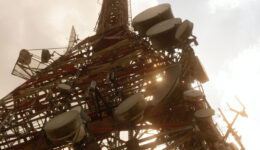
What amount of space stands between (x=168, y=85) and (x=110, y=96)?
1.99 metres

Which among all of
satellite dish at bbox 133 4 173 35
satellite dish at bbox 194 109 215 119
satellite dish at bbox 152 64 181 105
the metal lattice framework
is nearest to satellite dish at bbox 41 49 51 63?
the metal lattice framework

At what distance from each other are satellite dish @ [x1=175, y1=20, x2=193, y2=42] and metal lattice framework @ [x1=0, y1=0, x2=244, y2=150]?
20 cm

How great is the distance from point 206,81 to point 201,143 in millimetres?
3840

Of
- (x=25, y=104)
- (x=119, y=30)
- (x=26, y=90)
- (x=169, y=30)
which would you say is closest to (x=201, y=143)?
(x=169, y=30)

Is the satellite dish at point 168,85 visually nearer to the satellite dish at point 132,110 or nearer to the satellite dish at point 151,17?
the satellite dish at point 132,110

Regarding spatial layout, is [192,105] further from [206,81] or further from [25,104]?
[25,104]


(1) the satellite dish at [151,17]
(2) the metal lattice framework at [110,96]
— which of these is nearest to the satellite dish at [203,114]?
(2) the metal lattice framework at [110,96]

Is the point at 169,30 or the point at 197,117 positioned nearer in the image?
the point at 197,117

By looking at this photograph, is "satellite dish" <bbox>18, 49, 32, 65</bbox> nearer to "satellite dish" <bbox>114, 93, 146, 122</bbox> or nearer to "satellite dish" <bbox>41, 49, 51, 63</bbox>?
"satellite dish" <bbox>41, 49, 51, 63</bbox>

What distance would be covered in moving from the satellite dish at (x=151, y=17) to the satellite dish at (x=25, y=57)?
5992 mm

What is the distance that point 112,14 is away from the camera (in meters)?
17.2

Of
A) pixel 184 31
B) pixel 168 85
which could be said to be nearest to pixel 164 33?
→ pixel 184 31

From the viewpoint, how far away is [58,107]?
28.1 feet

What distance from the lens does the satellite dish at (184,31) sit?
7320mm
